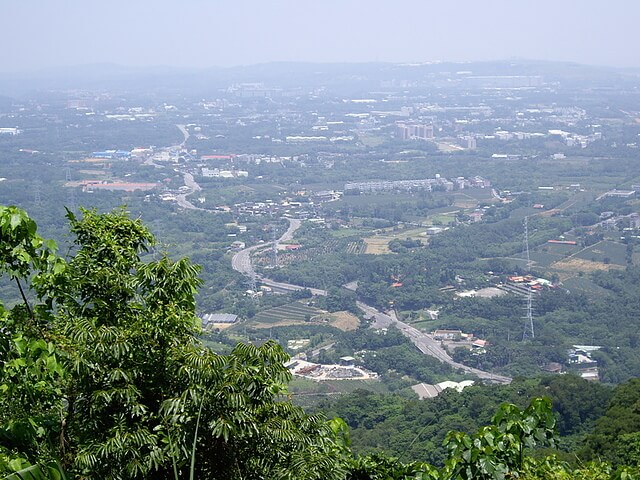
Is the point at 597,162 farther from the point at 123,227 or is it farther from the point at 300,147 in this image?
the point at 123,227

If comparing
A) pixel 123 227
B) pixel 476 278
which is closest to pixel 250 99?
pixel 476 278

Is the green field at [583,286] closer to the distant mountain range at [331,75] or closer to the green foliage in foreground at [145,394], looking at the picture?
the green foliage in foreground at [145,394]

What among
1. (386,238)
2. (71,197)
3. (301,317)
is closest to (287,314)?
(301,317)

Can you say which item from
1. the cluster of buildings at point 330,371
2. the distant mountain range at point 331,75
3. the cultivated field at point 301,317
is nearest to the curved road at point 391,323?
the cultivated field at point 301,317

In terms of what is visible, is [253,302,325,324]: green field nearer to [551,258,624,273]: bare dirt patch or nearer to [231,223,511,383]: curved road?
[231,223,511,383]: curved road

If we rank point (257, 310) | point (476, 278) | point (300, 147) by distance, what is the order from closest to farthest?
point (257, 310) < point (476, 278) < point (300, 147)

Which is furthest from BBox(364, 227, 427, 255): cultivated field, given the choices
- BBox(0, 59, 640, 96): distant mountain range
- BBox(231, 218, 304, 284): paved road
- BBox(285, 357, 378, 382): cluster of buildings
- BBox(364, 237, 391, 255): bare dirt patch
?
BBox(0, 59, 640, 96): distant mountain range

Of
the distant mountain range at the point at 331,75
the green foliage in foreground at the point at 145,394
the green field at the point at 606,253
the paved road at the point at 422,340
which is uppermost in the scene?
the green foliage in foreground at the point at 145,394
